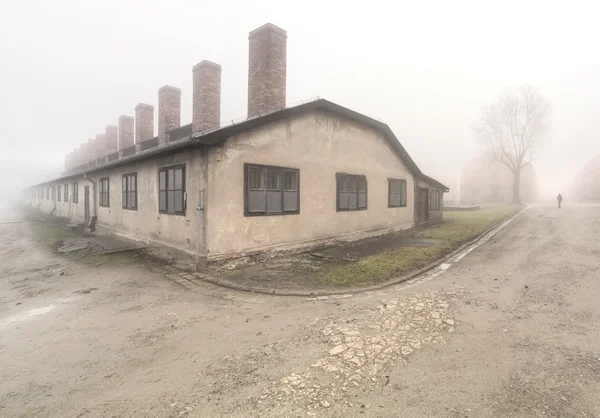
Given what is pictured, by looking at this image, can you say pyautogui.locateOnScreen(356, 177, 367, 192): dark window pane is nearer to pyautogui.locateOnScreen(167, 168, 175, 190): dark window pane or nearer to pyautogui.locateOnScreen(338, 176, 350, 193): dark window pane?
pyautogui.locateOnScreen(338, 176, 350, 193): dark window pane

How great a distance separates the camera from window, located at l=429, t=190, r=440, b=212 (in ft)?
68.3

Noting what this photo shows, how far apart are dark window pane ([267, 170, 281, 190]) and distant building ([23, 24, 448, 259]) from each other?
33 millimetres

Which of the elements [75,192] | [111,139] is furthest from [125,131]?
[75,192]

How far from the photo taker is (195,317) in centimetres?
557

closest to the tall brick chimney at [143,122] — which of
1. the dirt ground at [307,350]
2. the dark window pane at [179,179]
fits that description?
the dark window pane at [179,179]

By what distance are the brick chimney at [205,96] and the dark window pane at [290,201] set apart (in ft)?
20.2

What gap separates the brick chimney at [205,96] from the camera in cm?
1440

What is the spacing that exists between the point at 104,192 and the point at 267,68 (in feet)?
36.2

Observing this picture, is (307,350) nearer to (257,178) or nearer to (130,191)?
(257,178)

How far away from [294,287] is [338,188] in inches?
255

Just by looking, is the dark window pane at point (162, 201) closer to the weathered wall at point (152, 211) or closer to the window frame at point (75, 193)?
the weathered wall at point (152, 211)

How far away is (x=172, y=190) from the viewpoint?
400 inches

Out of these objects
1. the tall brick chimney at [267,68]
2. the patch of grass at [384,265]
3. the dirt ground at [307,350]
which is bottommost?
the dirt ground at [307,350]

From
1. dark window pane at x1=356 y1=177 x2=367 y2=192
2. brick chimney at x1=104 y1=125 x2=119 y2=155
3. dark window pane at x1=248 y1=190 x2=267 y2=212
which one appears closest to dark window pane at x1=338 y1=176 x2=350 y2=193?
dark window pane at x1=356 y1=177 x2=367 y2=192
